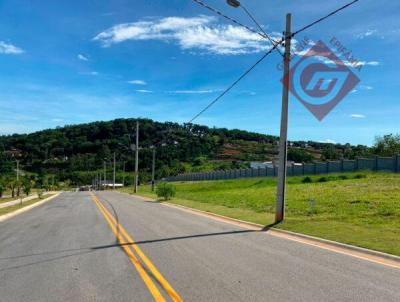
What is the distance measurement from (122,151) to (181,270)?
5033 inches

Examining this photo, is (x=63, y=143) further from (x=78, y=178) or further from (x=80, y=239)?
(x=80, y=239)

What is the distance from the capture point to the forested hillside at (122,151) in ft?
374

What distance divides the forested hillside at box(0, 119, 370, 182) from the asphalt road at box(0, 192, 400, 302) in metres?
83.6

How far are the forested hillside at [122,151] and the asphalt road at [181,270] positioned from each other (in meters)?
83.6

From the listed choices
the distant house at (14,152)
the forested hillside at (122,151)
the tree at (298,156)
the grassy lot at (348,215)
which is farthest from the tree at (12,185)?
the distant house at (14,152)

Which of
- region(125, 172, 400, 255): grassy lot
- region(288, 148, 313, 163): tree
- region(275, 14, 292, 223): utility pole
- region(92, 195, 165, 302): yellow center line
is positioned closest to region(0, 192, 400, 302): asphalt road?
region(92, 195, 165, 302): yellow center line

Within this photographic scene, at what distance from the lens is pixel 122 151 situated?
134 m

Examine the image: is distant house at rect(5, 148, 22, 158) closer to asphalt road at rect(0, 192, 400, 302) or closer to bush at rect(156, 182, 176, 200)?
bush at rect(156, 182, 176, 200)

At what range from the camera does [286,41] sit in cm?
1828

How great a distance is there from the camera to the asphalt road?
700 centimetres

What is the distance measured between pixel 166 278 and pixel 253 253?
3.42 metres

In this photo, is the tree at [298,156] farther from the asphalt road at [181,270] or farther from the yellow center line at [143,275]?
the yellow center line at [143,275]

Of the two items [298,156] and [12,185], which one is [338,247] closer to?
[12,185]

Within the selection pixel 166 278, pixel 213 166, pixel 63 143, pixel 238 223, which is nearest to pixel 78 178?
pixel 63 143
